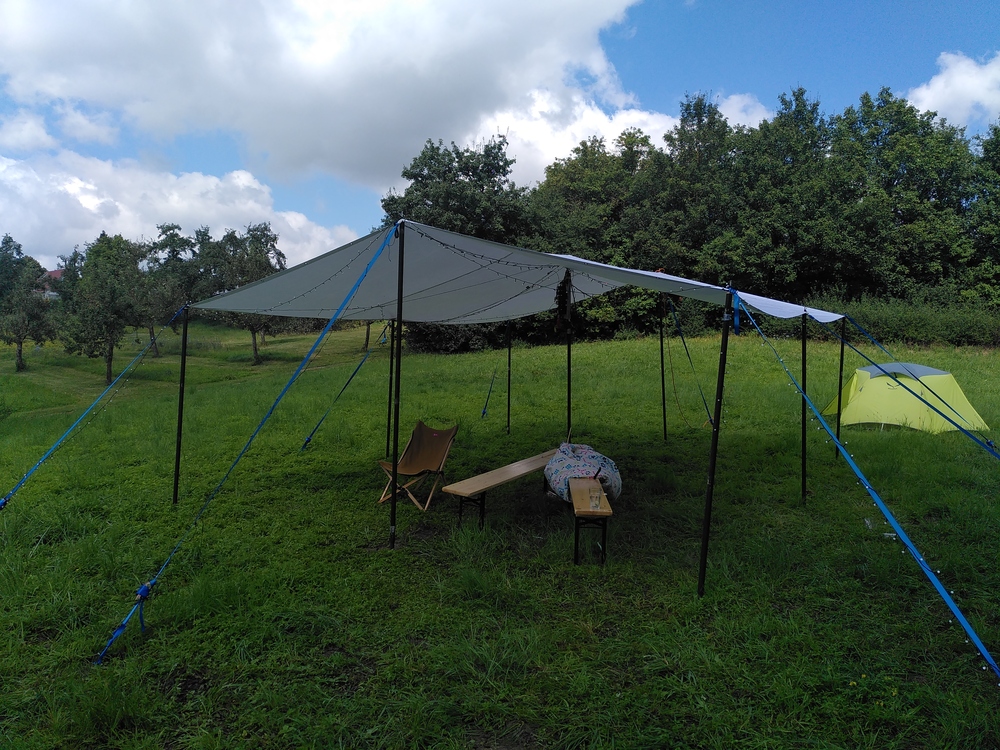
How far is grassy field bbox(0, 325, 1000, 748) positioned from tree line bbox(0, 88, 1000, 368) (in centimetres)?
1206

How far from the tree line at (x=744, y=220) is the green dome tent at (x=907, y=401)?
10.7 meters

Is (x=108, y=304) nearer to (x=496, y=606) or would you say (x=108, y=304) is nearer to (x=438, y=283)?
(x=438, y=283)

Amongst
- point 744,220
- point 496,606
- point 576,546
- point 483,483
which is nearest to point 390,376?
point 483,483

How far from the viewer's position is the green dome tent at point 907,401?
624 cm

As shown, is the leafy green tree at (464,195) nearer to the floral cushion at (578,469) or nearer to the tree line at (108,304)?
the tree line at (108,304)

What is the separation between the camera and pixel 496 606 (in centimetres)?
297

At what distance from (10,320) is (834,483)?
19.5 metres

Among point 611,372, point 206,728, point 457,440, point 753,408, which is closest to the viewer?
point 206,728

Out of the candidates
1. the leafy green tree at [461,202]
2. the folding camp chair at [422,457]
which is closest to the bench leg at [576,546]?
the folding camp chair at [422,457]

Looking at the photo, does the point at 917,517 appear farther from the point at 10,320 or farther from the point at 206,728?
the point at 10,320

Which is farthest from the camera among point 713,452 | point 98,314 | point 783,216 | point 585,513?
point 783,216

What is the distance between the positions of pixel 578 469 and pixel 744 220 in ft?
52.2

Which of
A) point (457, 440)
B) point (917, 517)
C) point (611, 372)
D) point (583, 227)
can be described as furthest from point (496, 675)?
point (583, 227)

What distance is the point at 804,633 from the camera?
8.80 ft
